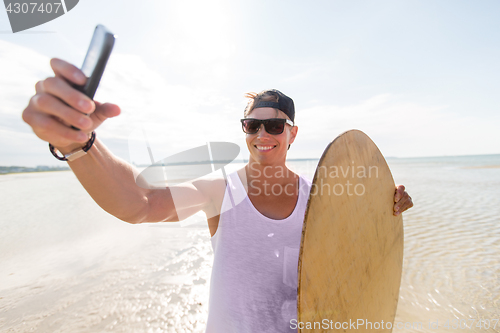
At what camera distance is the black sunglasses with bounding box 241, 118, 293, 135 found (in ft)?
6.00

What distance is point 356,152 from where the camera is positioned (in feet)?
5.04

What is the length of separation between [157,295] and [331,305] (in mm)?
3302

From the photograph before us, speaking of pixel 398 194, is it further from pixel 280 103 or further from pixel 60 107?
pixel 60 107

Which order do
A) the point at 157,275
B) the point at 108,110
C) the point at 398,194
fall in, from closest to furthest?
the point at 108,110
the point at 398,194
the point at 157,275

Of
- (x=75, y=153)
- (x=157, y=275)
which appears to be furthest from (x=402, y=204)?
(x=157, y=275)

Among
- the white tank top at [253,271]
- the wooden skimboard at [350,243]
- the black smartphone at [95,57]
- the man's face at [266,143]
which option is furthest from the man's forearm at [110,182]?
the man's face at [266,143]

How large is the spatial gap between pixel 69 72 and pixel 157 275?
458 centimetres

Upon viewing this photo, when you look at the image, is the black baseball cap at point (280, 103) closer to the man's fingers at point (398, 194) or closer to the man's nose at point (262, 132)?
the man's nose at point (262, 132)

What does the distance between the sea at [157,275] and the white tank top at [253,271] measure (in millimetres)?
836

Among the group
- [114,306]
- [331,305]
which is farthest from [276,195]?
[114,306]

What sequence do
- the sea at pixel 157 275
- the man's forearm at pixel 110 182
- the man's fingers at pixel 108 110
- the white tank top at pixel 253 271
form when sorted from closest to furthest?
1. the man's fingers at pixel 108 110
2. the man's forearm at pixel 110 182
3. the white tank top at pixel 253 271
4. the sea at pixel 157 275

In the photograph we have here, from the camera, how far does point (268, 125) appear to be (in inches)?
72.1

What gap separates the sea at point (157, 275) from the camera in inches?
121

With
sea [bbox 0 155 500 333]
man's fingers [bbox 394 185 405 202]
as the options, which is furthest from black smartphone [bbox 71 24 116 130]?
man's fingers [bbox 394 185 405 202]
